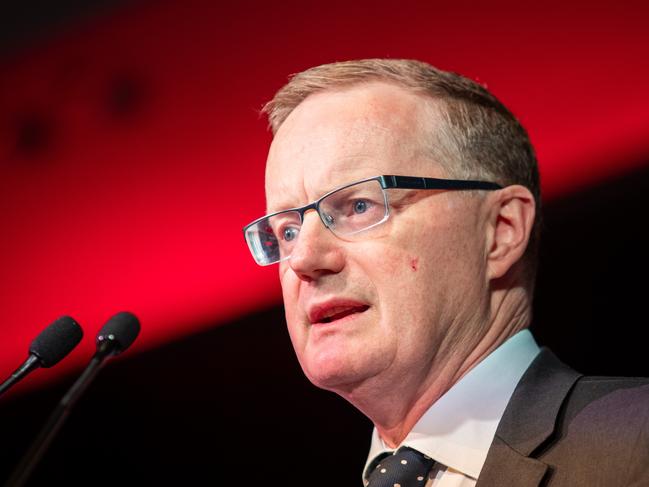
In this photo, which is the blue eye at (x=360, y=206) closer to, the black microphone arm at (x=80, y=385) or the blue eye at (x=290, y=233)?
the blue eye at (x=290, y=233)

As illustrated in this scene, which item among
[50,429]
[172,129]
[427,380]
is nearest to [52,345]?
[50,429]

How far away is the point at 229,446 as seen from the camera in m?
2.53

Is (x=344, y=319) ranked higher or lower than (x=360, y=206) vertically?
lower

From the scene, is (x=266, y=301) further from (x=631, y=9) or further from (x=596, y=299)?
(x=631, y=9)

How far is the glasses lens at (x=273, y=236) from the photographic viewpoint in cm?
184

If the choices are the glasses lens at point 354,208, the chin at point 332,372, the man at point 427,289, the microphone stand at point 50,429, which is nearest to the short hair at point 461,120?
the man at point 427,289

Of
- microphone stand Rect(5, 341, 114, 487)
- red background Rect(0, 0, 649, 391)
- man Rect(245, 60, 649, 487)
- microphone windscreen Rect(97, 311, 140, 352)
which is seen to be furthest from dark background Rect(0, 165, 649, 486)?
microphone stand Rect(5, 341, 114, 487)

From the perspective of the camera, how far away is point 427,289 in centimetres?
162

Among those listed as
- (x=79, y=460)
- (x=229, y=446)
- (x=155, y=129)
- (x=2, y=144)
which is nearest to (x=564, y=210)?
(x=229, y=446)

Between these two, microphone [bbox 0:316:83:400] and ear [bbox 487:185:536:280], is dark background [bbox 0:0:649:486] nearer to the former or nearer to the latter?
ear [bbox 487:185:536:280]

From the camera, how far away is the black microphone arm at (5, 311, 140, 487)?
3.99 feet

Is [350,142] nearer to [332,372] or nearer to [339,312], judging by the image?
[339,312]

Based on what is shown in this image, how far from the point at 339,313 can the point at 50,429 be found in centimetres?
63

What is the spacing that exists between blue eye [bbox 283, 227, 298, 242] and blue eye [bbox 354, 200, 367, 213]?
21 cm
